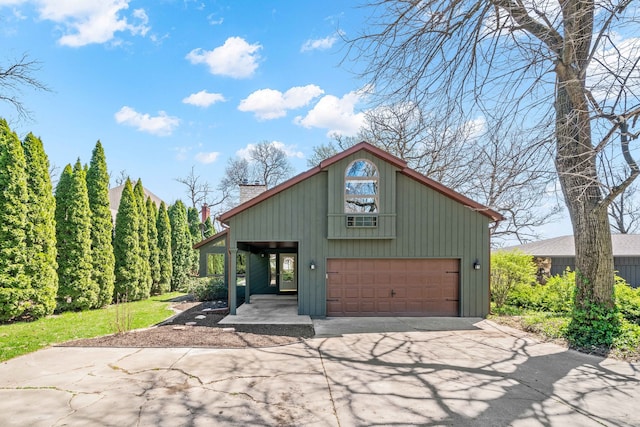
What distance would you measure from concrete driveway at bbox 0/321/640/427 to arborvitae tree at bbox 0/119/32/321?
3810mm

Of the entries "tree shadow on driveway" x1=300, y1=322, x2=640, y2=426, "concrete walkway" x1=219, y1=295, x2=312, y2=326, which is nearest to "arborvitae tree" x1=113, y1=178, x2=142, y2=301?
"concrete walkway" x1=219, y1=295, x2=312, y2=326

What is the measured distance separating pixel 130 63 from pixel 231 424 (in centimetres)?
1252

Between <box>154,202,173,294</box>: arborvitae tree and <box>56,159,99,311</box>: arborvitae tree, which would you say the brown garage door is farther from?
<box>154,202,173,294</box>: arborvitae tree

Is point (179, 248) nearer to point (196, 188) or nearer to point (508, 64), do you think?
point (196, 188)

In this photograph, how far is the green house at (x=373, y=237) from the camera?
9500 mm

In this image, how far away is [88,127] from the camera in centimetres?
1384

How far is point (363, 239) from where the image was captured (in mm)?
9609

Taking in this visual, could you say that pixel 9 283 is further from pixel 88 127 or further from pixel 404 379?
pixel 404 379

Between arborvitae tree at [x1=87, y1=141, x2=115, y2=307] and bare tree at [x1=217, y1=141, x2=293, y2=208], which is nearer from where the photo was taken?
arborvitae tree at [x1=87, y1=141, x2=115, y2=307]

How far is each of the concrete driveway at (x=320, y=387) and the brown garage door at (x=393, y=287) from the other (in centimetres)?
311

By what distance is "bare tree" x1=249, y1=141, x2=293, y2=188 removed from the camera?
1131 inches

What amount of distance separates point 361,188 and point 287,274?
22.8ft

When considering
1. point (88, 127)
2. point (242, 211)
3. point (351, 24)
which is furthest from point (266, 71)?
point (88, 127)

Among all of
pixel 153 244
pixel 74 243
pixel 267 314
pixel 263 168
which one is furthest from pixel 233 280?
pixel 263 168
